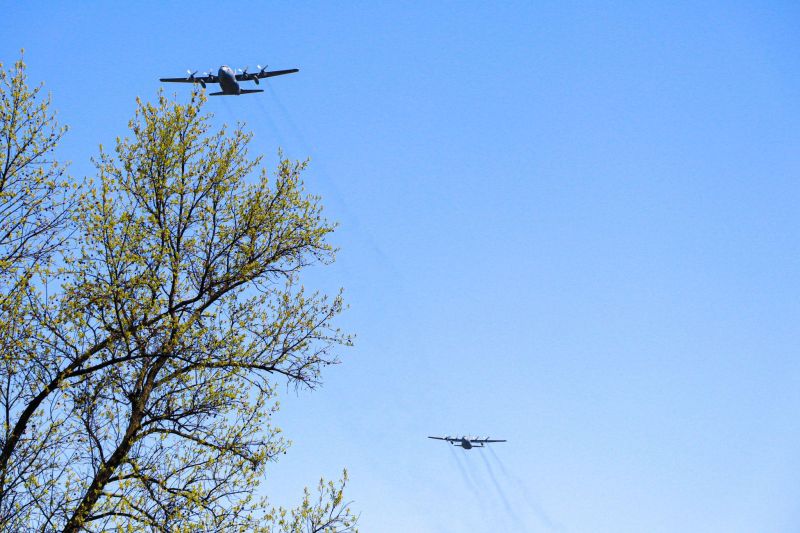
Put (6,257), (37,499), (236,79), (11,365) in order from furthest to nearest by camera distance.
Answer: (236,79) < (6,257) < (11,365) < (37,499)

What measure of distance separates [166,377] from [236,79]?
3635 cm

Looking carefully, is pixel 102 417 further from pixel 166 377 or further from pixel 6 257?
pixel 6 257

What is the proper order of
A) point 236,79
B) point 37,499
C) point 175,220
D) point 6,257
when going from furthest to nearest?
point 236,79 → point 175,220 → point 6,257 → point 37,499

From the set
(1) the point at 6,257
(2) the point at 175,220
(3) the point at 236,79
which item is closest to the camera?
(1) the point at 6,257

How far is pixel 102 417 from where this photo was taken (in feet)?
46.6

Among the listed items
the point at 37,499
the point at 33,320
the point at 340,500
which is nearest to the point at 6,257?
the point at 33,320

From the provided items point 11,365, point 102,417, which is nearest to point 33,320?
point 11,365

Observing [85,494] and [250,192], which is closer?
[85,494]

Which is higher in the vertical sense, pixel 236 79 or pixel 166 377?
pixel 236 79

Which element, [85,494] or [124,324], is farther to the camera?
[124,324]

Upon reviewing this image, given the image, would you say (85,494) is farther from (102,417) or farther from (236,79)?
(236,79)

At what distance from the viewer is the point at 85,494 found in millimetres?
13344

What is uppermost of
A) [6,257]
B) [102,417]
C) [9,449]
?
[6,257]

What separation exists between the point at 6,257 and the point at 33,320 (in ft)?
5.49
